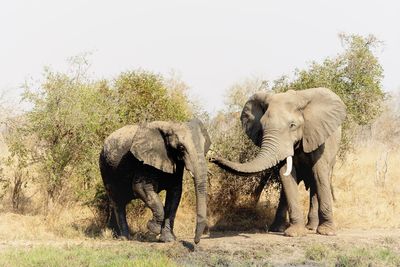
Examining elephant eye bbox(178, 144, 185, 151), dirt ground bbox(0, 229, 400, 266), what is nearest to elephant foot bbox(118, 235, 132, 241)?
dirt ground bbox(0, 229, 400, 266)

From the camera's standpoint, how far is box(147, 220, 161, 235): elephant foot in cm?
981

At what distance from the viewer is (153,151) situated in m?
9.70

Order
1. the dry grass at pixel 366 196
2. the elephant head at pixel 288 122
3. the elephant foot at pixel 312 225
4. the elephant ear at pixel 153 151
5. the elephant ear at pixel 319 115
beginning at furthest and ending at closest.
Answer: the dry grass at pixel 366 196
the elephant foot at pixel 312 225
the elephant ear at pixel 319 115
the elephant head at pixel 288 122
the elephant ear at pixel 153 151

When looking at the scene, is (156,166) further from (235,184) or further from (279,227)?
(235,184)

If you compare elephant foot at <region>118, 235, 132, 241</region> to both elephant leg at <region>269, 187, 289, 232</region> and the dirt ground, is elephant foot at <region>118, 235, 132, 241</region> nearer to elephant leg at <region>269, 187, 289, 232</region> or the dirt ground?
the dirt ground

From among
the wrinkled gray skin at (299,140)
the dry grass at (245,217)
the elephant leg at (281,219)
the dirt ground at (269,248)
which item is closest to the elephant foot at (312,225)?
the wrinkled gray skin at (299,140)

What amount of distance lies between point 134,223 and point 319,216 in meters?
3.81

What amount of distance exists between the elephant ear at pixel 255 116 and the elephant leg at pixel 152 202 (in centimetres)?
251

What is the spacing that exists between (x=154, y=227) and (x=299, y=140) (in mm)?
3136

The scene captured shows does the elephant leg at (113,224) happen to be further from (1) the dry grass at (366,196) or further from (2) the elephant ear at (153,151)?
(1) the dry grass at (366,196)

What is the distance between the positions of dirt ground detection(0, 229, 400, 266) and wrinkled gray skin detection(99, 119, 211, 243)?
410mm

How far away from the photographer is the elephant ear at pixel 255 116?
37.0ft

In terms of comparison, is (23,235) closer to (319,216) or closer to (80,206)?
(80,206)

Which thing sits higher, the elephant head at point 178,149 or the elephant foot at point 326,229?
the elephant head at point 178,149
